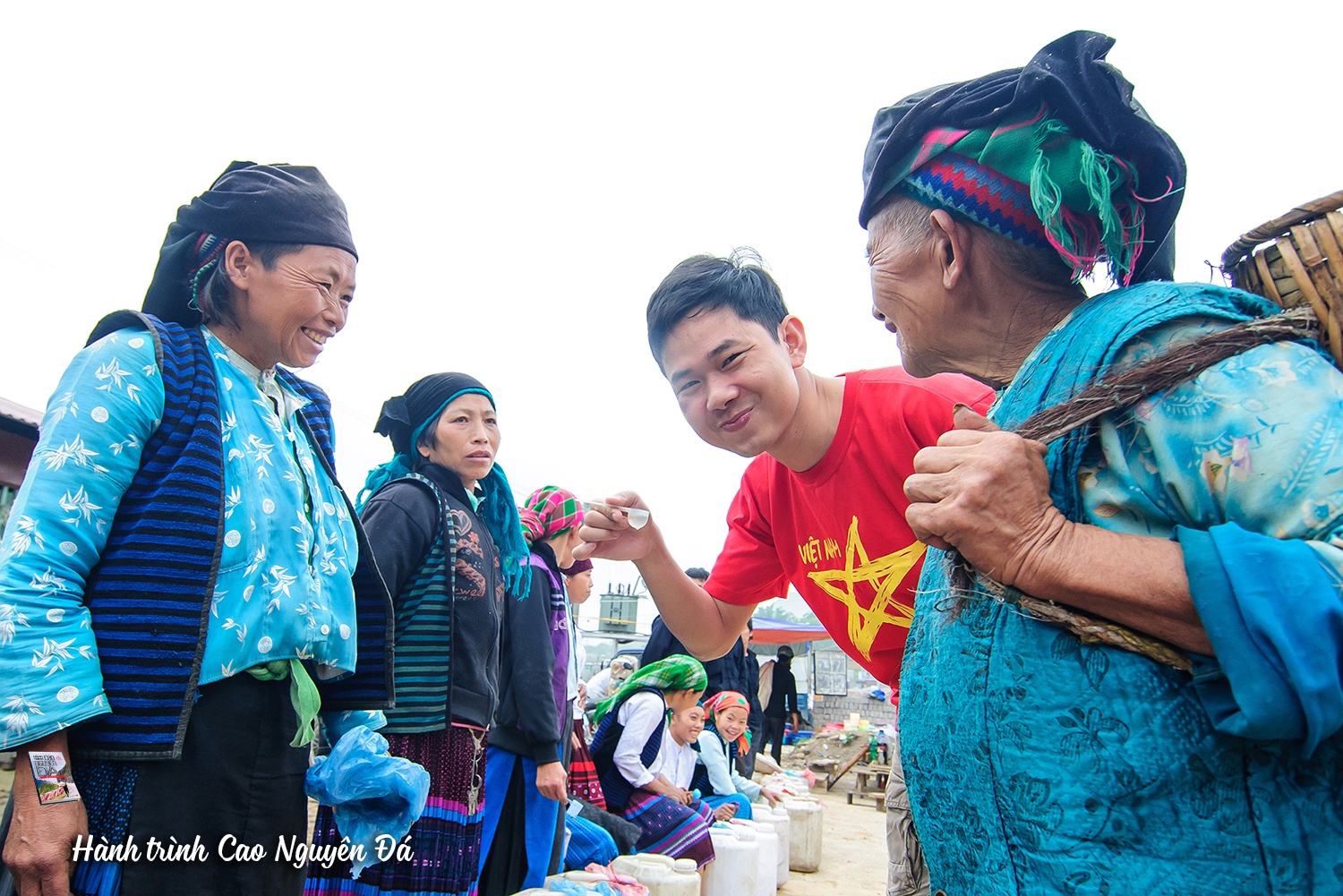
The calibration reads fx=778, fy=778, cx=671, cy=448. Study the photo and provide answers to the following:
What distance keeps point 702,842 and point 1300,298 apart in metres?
4.89

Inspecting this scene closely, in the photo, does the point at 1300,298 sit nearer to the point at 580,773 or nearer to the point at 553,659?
the point at 553,659

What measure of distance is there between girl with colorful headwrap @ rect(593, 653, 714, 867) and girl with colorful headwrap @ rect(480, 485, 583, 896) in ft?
4.53

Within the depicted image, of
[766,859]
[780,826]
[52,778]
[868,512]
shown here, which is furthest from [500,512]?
[780,826]

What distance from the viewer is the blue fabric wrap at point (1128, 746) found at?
845mm

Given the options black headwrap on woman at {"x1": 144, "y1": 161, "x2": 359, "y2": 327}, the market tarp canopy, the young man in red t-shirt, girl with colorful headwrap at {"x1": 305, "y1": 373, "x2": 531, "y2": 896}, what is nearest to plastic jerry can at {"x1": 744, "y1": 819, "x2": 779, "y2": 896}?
girl with colorful headwrap at {"x1": 305, "y1": 373, "x2": 531, "y2": 896}

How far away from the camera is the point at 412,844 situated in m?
2.71

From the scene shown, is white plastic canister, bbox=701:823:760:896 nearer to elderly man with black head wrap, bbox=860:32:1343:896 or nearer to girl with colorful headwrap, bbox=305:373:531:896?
girl with colorful headwrap, bbox=305:373:531:896

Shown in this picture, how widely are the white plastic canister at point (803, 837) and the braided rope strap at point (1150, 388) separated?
7.19 meters

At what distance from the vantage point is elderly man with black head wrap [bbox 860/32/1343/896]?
861 millimetres

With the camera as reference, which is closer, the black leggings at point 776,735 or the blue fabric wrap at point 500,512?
the blue fabric wrap at point 500,512

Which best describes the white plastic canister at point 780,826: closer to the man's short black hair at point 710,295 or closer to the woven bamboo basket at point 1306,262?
the man's short black hair at point 710,295

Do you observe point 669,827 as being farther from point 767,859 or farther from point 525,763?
point 525,763


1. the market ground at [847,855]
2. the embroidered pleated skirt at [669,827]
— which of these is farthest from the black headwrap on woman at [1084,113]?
the market ground at [847,855]

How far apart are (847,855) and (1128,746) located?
850 centimetres
